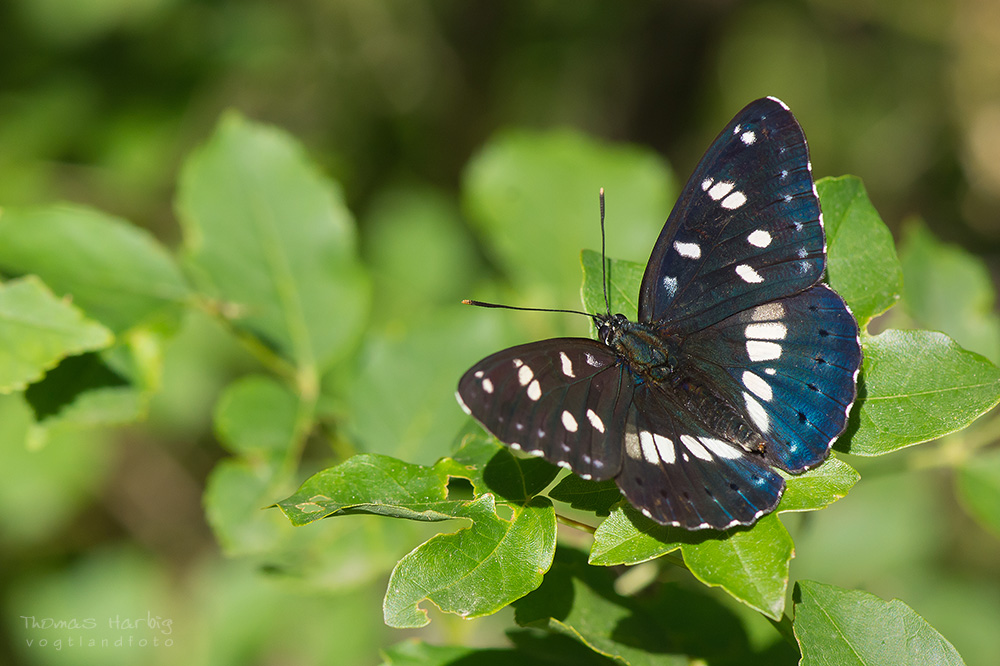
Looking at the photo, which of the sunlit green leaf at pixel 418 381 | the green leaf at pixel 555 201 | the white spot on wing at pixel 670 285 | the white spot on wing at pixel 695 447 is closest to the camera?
the white spot on wing at pixel 695 447

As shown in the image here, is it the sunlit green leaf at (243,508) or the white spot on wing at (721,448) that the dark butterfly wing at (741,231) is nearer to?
the white spot on wing at (721,448)

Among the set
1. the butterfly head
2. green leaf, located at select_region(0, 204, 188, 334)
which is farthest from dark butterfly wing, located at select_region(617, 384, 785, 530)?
green leaf, located at select_region(0, 204, 188, 334)

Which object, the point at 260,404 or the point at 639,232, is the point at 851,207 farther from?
the point at 260,404

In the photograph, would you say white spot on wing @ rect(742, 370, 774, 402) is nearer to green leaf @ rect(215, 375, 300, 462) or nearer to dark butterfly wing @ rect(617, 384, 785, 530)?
dark butterfly wing @ rect(617, 384, 785, 530)

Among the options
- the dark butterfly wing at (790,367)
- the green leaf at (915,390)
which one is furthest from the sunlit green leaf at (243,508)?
the green leaf at (915,390)

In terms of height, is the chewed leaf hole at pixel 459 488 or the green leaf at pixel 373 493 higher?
the green leaf at pixel 373 493

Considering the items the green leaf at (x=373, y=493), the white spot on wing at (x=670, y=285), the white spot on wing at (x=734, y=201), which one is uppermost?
the white spot on wing at (x=734, y=201)
